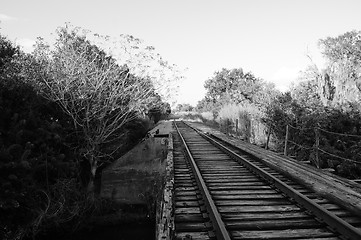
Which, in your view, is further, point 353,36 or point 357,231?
point 353,36

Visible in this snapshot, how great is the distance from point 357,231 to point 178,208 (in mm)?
2734

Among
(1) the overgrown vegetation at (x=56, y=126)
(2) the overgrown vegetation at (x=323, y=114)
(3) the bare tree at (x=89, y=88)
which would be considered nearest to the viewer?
(1) the overgrown vegetation at (x=56, y=126)

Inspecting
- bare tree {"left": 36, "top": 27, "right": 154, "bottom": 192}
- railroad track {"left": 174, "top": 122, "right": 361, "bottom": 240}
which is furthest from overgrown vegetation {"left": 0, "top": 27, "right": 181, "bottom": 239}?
railroad track {"left": 174, "top": 122, "right": 361, "bottom": 240}

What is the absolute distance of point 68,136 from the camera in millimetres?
15125

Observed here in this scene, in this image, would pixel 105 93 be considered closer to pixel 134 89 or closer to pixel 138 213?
pixel 134 89

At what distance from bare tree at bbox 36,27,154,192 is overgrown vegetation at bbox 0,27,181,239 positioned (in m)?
0.05

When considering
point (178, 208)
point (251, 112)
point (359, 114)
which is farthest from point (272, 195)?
point (251, 112)

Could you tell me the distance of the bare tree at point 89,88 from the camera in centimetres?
1477

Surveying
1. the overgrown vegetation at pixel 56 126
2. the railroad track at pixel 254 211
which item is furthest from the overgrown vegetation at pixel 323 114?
the overgrown vegetation at pixel 56 126

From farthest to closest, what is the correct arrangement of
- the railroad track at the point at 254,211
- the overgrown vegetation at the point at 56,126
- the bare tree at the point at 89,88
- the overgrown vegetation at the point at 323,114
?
1. the bare tree at the point at 89,88
2. the overgrown vegetation at the point at 323,114
3. the overgrown vegetation at the point at 56,126
4. the railroad track at the point at 254,211

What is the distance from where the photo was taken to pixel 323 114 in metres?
15.0

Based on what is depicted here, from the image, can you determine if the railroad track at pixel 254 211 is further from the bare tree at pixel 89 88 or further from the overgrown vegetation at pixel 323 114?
the bare tree at pixel 89 88

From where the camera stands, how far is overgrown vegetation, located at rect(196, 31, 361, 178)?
13820 millimetres

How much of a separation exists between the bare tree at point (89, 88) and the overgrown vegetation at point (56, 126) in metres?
0.05
